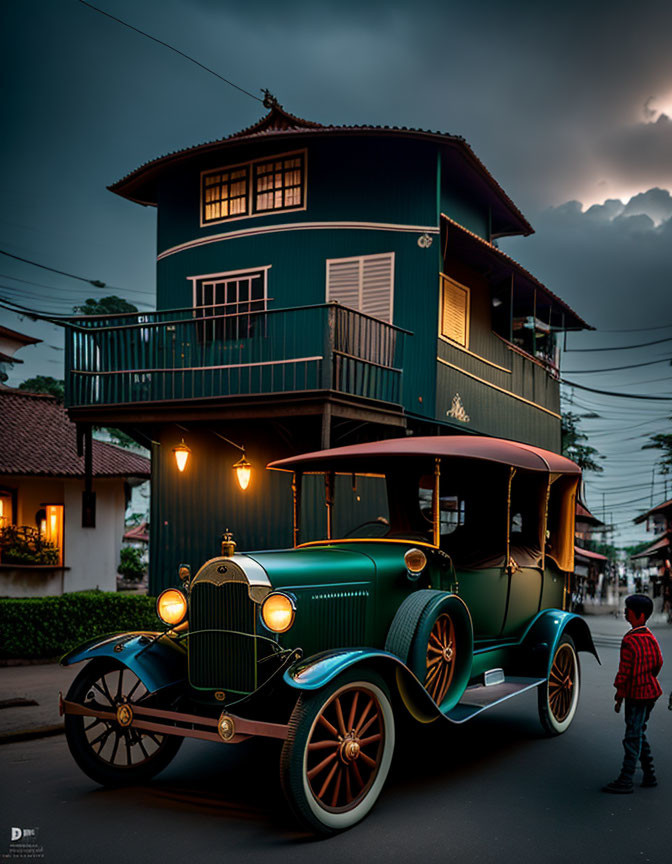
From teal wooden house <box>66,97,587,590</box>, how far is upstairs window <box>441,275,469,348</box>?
56 millimetres

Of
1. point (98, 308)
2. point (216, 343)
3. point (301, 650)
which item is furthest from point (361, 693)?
point (98, 308)

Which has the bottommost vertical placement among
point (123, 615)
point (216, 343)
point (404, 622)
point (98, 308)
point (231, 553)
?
point (123, 615)

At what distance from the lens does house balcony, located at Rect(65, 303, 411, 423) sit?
504 inches

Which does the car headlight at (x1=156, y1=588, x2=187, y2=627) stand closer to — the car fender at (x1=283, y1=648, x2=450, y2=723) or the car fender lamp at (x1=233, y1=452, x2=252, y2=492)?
the car fender at (x1=283, y1=648, x2=450, y2=723)

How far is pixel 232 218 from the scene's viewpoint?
15.6 meters

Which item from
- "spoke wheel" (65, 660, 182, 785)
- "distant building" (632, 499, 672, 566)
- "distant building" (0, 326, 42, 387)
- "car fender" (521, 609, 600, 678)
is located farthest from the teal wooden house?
"distant building" (632, 499, 672, 566)

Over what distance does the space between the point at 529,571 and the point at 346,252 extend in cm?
881

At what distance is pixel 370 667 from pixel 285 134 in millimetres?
11926

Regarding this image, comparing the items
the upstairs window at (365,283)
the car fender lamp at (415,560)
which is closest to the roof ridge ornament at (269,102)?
the upstairs window at (365,283)

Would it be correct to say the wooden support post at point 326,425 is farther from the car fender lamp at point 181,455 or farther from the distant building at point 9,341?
the distant building at point 9,341

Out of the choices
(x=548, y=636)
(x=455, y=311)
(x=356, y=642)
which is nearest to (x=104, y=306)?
(x=455, y=311)

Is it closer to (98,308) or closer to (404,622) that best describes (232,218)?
(404,622)

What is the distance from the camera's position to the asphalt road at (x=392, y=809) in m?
4.41

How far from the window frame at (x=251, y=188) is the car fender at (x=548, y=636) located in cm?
998
